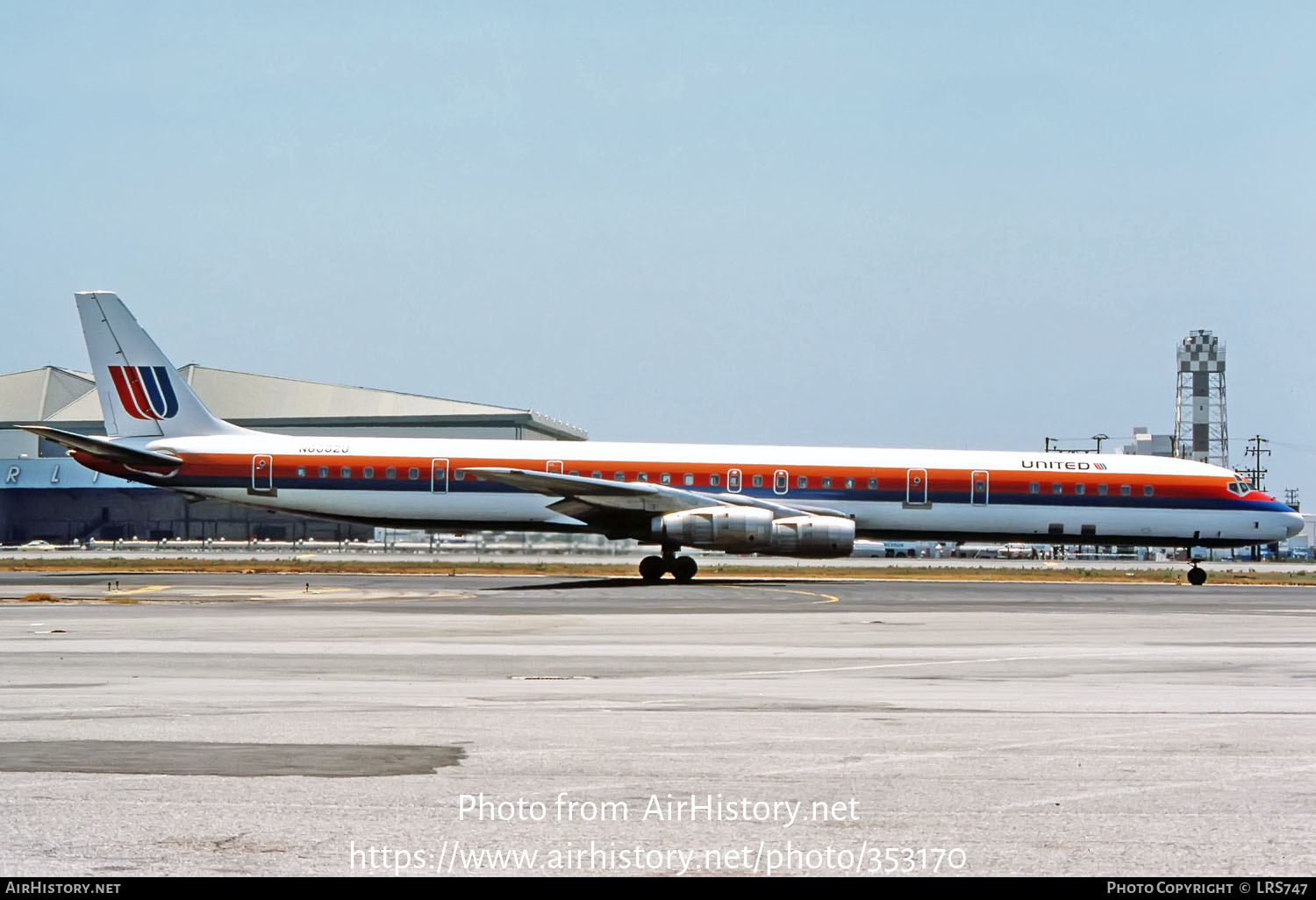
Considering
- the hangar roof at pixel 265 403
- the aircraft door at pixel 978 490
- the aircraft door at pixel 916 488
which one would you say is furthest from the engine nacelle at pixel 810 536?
the hangar roof at pixel 265 403

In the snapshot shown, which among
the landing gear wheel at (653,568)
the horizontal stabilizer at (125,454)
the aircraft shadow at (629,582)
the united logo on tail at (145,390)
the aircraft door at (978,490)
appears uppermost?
the united logo on tail at (145,390)

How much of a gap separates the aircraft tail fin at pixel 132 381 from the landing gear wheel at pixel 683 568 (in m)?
14.0

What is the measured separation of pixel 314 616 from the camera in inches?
879

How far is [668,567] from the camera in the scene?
121 ft

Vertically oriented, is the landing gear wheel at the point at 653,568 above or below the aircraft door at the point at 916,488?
below

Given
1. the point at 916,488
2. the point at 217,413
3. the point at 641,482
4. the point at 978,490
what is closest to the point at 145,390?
the point at 641,482

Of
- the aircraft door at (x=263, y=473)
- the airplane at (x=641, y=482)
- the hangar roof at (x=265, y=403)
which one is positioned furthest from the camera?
the hangar roof at (x=265, y=403)

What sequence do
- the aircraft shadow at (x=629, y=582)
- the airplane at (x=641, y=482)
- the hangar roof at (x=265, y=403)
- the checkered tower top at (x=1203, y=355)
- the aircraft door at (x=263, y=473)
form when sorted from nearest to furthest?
the aircraft shadow at (x=629, y=582)
the airplane at (x=641, y=482)
the aircraft door at (x=263, y=473)
the hangar roof at (x=265, y=403)
the checkered tower top at (x=1203, y=355)

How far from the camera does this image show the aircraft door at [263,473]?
1505 inches

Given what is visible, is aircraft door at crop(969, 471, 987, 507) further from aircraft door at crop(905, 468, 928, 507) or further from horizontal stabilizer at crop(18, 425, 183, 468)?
horizontal stabilizer at crop(18, 425, 183, 468)

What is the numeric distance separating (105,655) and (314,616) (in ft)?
21.4

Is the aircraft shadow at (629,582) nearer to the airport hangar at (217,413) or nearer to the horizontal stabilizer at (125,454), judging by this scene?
the horizontal stabilizer at (125,454)
